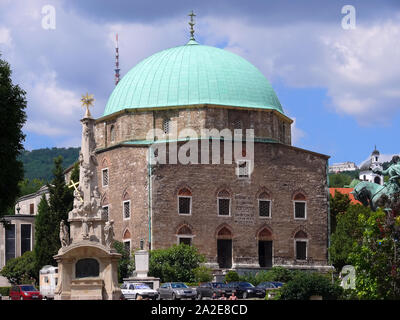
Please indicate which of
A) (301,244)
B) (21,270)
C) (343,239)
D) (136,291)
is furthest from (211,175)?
(136,291)

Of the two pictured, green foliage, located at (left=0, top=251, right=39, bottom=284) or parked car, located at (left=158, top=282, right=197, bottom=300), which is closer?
parked car, located at (left=158, top=282, right=197, bottom=300)

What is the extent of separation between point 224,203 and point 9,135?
77.1ft

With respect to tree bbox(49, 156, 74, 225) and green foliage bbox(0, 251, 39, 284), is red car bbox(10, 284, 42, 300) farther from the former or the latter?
green foliage bbox(0, 251, 39, 284)

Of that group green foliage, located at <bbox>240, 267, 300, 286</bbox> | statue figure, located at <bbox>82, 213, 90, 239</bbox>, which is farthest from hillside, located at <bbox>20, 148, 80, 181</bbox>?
statue figure, located at <bbox>82, 213, 90, 239</bbox>

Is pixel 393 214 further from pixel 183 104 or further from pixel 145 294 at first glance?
pixel 183 104

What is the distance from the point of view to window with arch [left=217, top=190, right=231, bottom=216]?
5194 centimetres

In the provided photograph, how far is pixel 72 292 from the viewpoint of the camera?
30.5 meters

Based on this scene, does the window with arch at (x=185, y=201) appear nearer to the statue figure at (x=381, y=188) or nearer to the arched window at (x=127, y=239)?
the arched window at (x=127, y=239)

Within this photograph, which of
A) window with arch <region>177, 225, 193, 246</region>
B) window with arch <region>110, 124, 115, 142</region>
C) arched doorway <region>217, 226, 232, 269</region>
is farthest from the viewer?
window with arch <region>110, 124, 115, 142</region>

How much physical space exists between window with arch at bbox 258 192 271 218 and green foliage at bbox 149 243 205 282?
605 centimetres

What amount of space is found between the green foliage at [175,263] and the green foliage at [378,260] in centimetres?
2191

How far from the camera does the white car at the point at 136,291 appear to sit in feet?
120
